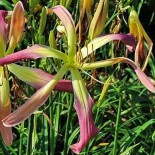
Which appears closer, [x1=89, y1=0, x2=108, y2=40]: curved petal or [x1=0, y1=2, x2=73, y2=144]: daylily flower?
[x1=0, y1=2, x2=73, y2=144]: daylily flower

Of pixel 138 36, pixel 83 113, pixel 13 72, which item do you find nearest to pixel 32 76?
pixel 13 72

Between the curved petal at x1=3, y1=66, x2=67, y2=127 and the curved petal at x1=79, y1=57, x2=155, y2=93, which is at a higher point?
the curved petal at x1=79, y1=57, x2=155, y2=93

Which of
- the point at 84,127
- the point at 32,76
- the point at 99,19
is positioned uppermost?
the point at 99,19

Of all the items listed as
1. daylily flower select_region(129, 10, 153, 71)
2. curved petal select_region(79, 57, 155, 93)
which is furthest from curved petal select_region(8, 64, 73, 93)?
daylily flower select_region(129, 10, 153, 71)

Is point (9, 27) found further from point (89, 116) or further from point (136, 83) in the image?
point (136, 83)

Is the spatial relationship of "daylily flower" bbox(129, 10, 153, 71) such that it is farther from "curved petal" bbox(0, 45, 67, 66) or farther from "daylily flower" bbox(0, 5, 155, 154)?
"curved petal" bbox(0, 45, 67, 66)

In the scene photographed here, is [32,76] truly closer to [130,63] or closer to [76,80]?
[76,80]

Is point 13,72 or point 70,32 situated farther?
point 70,32

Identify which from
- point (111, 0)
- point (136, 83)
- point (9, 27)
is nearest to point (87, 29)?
point (9, 27)
